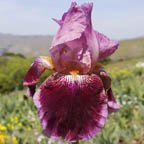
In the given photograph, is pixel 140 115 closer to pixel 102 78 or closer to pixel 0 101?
pixel 0 101

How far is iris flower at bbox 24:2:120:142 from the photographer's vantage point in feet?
4.42

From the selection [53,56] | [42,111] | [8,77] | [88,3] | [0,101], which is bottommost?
[8,77]

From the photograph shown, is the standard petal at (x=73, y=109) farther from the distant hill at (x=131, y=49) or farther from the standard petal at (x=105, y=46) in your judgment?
the distant hill at (x=131, y=49)

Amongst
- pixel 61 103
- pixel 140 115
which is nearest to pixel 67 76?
pixel 61 103

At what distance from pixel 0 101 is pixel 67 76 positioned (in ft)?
18.2

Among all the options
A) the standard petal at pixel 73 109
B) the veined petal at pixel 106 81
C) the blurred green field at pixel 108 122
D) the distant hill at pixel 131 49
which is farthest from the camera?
the distant hill at pixel 131 49

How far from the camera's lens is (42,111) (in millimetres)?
1363

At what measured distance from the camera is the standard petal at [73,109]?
1340 mm

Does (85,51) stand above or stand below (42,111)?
above

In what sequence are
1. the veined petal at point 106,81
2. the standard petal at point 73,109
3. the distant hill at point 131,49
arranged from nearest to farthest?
1. the standard petal at point 73,109
2. the veined petal at point 106,81
3. the distant hill at point 131,49

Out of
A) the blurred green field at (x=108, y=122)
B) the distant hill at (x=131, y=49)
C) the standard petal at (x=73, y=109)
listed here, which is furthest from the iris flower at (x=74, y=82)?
the distant hill at (x=131, y=49)

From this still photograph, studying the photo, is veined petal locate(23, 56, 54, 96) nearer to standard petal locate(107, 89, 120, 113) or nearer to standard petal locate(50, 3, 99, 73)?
standard petal locate(50, 3, 99, 73)

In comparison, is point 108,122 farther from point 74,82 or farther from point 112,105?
point 74,82

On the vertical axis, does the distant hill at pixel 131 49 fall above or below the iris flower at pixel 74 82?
below
